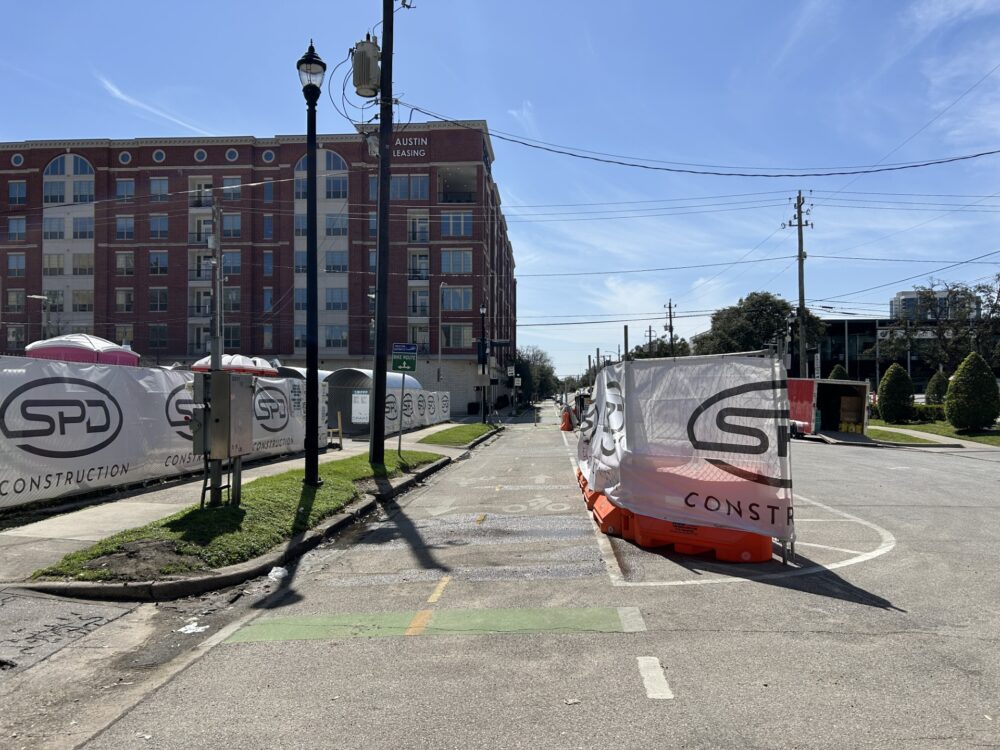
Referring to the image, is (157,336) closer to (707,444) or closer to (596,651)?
(707,444)

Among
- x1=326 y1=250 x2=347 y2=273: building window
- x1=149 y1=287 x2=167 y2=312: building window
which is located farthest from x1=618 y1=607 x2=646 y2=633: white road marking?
x1=149 y1=287 x2=167 y2=312: building window

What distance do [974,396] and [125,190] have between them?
62.0 m

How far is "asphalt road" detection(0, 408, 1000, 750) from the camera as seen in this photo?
152 inches

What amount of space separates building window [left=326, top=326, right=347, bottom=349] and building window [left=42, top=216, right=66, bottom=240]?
24048 millimetres

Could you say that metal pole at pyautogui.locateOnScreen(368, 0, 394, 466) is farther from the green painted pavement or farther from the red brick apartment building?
the red brick apartment building

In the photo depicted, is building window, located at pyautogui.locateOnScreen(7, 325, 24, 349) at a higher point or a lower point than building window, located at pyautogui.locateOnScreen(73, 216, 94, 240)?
lower

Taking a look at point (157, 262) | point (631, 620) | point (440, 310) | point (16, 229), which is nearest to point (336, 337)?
point (440, 310)

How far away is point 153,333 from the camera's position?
62.5 metres

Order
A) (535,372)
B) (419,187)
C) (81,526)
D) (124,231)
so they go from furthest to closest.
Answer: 1. (535,372)
2. (124,231)
3. (419,187)
4. (81,526)

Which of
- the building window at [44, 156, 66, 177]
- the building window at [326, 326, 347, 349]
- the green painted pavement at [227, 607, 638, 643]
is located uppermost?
the building window at [44, 156, 66, 177]

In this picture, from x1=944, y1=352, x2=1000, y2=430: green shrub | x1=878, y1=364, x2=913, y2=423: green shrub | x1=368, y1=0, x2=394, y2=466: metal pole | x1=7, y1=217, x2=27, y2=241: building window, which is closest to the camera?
x1=368, y1=0, x2=394, y2=466: metal pole

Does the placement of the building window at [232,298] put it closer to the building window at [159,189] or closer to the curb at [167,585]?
the building window at [159,189]

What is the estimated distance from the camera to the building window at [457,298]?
2405 inches

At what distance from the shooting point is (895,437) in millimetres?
30484
